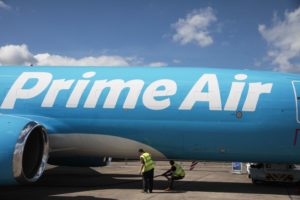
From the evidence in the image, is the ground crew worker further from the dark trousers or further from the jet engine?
the jet engine

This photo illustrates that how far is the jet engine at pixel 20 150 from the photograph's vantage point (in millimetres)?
10320

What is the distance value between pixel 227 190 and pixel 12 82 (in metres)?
8.82

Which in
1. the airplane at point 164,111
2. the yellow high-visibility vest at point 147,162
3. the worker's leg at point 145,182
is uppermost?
the airplane at point 164,111

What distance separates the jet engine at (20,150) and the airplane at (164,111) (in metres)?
0.21

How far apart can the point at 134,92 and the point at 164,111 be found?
50.1 inches

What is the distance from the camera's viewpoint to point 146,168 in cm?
1320

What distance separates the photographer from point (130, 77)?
14.2 meters

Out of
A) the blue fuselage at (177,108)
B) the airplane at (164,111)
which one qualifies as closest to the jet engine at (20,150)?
the airplane at (164,111)

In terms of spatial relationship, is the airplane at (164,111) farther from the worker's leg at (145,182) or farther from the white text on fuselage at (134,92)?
the worker's leg at (145,182)

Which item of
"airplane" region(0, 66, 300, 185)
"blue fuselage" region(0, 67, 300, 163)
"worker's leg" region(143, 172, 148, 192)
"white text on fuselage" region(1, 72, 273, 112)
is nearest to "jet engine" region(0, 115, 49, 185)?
"airplane" region(0, 66, 300, 185)

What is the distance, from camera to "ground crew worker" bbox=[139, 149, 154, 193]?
13180 mm

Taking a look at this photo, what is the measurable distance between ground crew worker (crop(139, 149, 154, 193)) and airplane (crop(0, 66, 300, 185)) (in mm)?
492

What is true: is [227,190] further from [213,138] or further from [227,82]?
[227,82]

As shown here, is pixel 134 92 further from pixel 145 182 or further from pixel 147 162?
pixel 145 182
